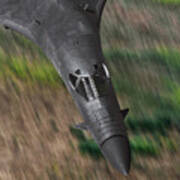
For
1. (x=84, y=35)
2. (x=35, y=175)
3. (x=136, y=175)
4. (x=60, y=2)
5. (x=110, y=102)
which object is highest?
(x=60, y=2)

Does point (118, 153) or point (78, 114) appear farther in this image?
point (78, 114)

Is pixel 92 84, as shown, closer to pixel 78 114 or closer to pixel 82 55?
pixel 82 55

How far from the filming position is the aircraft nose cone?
11.1 m

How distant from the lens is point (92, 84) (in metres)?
12.1

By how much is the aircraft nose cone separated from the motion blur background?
2392mm

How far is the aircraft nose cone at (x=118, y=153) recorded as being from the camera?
11.1 m

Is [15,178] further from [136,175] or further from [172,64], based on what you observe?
[172,64]

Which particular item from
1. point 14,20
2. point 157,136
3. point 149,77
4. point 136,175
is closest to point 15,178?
point 136,175

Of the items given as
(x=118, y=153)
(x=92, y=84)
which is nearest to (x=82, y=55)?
(x=92, y=84)

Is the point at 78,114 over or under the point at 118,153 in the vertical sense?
under

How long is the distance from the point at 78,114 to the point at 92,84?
12.6ft

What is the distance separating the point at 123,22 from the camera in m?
21.7

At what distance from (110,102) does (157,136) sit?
149 inches

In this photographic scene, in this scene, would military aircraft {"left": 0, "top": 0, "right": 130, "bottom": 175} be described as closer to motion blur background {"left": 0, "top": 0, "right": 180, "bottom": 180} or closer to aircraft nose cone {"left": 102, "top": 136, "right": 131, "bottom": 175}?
aircraft nose cone {"left": 102, "top": 136, "right": 131, "bottom": 175}
